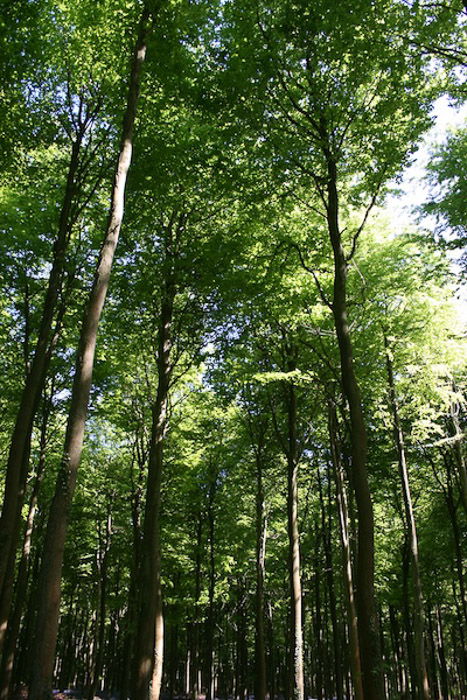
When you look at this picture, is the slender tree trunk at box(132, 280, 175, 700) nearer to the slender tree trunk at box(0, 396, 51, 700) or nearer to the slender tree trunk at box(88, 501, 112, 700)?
Answer: the slender tree trunk at box(0, 396, 51, 700)

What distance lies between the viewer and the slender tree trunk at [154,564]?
10062 mm

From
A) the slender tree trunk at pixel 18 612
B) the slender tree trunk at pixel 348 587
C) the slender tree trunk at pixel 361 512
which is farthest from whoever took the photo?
the slender tree trunk at pixel 348 587

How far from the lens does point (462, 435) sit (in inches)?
599

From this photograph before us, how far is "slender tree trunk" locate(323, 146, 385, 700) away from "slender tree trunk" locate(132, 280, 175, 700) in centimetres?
463

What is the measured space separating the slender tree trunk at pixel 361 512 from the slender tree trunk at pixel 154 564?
4.63 metres

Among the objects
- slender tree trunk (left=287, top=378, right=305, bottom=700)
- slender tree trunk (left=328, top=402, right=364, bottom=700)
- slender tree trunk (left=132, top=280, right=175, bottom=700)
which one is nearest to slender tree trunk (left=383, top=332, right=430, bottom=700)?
slender tree trunk (left=328, top=402, right=364, bottom=700)

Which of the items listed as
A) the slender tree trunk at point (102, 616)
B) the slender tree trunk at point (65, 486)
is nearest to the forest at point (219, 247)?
the slender tree trunk at point (65, 486)

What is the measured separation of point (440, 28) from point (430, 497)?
79.4ft

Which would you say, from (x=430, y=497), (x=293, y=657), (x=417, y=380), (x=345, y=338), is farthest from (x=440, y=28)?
(x=430, y=497)

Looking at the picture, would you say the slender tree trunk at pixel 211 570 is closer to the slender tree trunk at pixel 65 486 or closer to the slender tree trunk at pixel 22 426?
the slender tree trunk at pixel 22 426

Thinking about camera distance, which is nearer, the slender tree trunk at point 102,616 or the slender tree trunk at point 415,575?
the slender tree trunk at point 415,575

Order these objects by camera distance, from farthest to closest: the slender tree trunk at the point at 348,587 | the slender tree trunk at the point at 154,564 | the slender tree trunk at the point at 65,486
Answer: the slender tree trunk at the point at 348,587 → the slender tree trunk at the point at 154,564 → the slender tree trunk at the point at 65,486

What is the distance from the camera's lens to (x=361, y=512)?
23.7 ft

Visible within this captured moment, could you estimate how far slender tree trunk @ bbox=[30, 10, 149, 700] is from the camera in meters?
5.20
